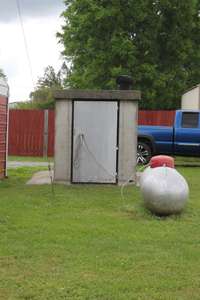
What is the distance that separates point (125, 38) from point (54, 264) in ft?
108

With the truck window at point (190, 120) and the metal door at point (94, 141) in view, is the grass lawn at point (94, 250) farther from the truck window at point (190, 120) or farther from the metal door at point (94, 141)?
the truck window at point (190, 120)

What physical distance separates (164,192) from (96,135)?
5.11 m

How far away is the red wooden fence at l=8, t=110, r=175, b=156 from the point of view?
96.3 feet

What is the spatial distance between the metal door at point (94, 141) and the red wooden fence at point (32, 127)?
13581 mm

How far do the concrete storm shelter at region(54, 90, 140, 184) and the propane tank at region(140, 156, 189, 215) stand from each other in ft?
14.6

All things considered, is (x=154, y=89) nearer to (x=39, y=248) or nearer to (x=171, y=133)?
(x=171, y=133)

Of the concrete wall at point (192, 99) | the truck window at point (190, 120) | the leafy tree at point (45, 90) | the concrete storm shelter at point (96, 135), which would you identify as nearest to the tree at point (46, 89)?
the leafy tree at point (45, 90)

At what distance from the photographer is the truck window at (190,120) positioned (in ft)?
76.3

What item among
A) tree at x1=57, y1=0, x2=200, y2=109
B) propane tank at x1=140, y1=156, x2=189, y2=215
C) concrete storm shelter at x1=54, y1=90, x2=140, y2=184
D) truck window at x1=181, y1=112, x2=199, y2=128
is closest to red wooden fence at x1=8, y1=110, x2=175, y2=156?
truck window at x1=181, y1=112, x2=199, y2=128

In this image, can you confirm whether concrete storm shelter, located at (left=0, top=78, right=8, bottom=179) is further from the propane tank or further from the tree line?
the tree line

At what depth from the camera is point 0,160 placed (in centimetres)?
1722

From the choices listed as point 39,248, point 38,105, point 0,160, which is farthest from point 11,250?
point 38,105

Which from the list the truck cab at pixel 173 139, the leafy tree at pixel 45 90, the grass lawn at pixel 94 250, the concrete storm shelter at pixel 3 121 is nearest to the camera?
the grass lawn at pixel 94 250

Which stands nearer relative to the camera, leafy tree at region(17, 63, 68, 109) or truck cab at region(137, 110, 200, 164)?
truck cab at region(137, 110, 200, 164)
